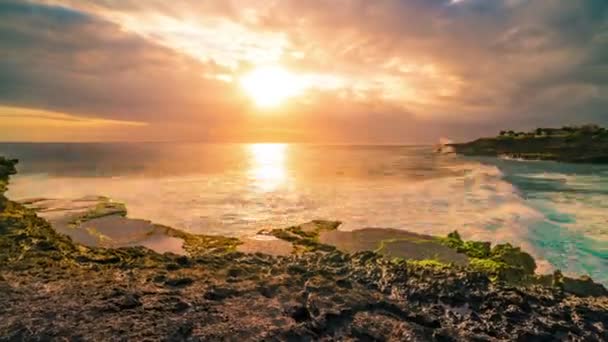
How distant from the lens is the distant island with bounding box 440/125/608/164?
92463 millimetres

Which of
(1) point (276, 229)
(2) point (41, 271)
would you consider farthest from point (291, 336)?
(1) point (276, 229)

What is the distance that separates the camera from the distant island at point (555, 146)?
92.5m

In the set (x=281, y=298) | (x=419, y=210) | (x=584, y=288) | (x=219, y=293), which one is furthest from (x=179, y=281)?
(x=419, y=210)

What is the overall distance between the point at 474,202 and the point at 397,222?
1130cm

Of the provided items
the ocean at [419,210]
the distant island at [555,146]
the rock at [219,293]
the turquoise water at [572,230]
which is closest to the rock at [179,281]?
the rock at [219,293]

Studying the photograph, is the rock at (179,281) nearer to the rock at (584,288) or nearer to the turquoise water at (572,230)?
the rock at (584,288)

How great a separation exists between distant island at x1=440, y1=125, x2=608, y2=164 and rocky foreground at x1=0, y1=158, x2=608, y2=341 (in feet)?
332

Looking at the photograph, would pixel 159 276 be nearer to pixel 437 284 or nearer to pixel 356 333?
pixel 356 333

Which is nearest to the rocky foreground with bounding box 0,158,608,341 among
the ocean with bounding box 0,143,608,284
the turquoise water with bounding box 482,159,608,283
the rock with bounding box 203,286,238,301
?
the rock with bounding box 203,286,238,301

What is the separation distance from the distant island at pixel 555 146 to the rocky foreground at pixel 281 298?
101 m

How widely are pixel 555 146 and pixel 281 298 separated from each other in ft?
409

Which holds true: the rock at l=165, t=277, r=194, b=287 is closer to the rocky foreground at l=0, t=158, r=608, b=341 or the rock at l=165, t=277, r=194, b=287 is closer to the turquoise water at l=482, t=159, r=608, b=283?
the rocky foreground at l=0, t=158, r=608, b=341

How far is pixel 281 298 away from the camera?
8.81m

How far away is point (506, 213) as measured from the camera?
929 inches
